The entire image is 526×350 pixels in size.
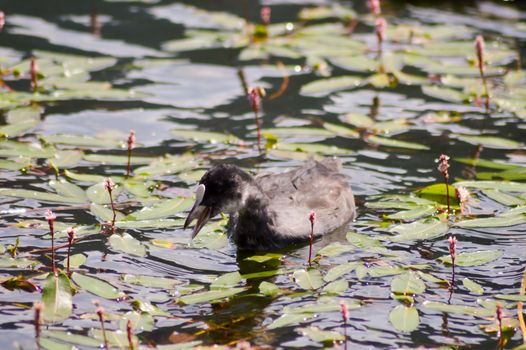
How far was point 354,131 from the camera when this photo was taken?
8703 mm

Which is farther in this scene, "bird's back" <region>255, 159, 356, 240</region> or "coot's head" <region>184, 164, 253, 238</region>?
"bird's back" <region>255, 159, 356, 240</region>

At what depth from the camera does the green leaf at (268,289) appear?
19.3 ft

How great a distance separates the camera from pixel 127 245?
6422 mm

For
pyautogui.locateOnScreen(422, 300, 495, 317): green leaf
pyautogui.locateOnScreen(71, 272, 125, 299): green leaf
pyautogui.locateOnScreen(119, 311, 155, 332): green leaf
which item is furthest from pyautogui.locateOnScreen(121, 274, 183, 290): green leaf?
pyautogui.locateOnScreen(422, 300, 495, 317): green leaf

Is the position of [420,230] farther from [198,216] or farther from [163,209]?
[163,209]

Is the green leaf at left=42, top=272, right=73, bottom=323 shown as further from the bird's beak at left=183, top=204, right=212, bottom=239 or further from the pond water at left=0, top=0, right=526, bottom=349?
the bird's beak at left=183, top=204, right=212, bottom=239

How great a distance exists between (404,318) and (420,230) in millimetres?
1346

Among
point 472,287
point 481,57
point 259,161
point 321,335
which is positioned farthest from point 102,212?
point 481,57

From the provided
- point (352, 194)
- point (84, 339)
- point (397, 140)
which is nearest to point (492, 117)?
point (397, 140)

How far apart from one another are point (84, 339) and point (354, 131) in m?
4.13

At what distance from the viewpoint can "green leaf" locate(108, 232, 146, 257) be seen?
21.0 ft

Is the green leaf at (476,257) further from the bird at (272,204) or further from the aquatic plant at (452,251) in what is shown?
the bird at (272,204)

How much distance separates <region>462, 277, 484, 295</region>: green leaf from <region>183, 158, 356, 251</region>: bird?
4.46 feet

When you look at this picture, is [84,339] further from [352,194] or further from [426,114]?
[426,114]
